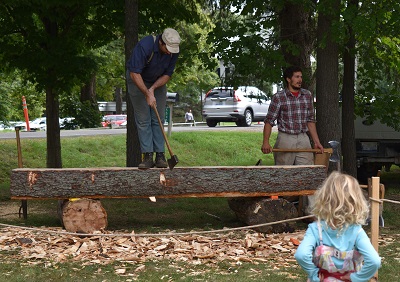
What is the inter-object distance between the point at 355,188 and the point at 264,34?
380 inches

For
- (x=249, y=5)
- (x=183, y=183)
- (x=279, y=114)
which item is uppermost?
(x=249, y=5)

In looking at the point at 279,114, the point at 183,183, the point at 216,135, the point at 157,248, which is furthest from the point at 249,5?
the point at 216,135

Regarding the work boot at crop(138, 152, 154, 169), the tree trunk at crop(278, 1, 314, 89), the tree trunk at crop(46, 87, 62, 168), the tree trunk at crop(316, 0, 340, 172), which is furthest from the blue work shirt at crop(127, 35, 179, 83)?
the tree trunk at crop(46, 87, 62, 168)

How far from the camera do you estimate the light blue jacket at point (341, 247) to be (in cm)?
449

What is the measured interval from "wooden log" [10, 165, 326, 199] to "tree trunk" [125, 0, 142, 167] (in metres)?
2.82

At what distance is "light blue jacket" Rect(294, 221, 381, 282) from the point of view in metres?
4.49

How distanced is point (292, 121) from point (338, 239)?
5978mm

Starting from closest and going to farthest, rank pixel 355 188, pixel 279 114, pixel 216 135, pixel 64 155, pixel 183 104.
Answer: pixel 355 188
pixel 279 114
pixel 64 155
pixel 216 135
pixel 183 104

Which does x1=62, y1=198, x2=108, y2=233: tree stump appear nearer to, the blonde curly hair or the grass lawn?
the grass lawn

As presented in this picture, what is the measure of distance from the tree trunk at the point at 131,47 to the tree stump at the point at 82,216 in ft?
9.65

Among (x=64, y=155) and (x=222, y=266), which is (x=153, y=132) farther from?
(x=64, y=155)

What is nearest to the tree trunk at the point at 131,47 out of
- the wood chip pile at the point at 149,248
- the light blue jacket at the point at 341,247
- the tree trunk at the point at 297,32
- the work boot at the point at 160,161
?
the work boot at the point at 160,161

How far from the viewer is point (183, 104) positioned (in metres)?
65.2

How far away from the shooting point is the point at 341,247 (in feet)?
15.2
